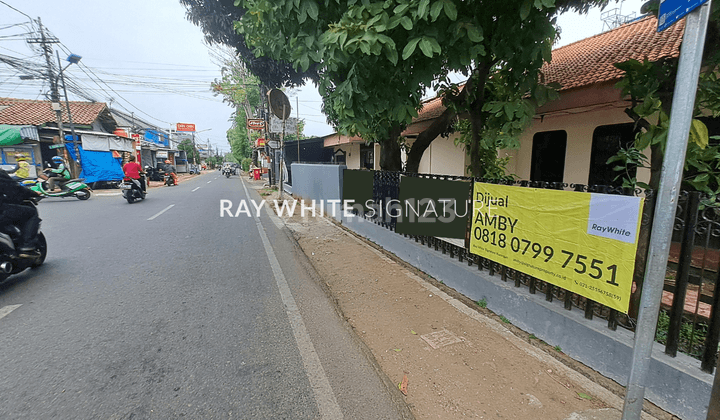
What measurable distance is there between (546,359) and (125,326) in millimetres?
3948

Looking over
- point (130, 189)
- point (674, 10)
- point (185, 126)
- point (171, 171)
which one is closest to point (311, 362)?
point (674, 10)

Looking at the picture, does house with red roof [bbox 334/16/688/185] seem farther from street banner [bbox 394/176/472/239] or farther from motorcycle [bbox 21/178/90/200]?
motorcycle [bbox 21/178/90/200]

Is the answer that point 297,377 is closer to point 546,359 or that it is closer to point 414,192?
point 546,359

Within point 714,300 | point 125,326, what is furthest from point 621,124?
point 125,326

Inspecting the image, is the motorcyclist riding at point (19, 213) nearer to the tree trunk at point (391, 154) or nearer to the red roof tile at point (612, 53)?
the tree trunk at point (391, 154)

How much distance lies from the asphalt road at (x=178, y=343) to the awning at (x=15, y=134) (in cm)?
1697

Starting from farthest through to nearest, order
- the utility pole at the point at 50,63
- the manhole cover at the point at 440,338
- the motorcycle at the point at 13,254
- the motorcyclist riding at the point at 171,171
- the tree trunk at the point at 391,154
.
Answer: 1. the motorcyclist riding at the point at 171,171
2. the utility pole at the point at 50,63
3. the tree trunk at the point at 391,154
4. the motorcycle at the point at 13,254
5. the manhole cover at the point at 440,338

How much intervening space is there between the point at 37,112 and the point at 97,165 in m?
4.96

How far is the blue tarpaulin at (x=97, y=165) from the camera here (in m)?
18.8

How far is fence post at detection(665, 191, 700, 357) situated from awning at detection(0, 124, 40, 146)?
2475 cm

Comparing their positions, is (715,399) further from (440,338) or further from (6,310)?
(6,310)

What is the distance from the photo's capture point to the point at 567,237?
275cm

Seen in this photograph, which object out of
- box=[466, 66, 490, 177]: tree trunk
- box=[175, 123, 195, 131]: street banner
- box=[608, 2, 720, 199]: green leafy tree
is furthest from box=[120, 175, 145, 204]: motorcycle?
box=[175, 123, 195, 131]: street banner

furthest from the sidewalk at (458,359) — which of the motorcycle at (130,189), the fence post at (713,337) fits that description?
the motorcycle at (130,189)
